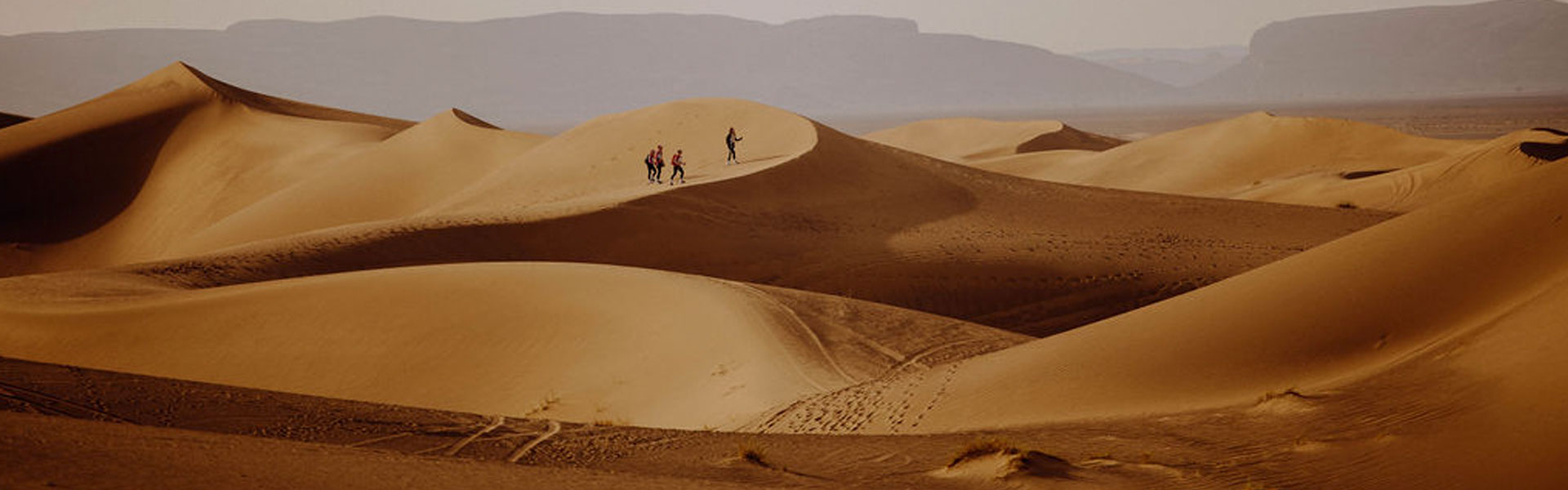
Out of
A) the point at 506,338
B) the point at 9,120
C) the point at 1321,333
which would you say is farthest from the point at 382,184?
the point at 1321,333

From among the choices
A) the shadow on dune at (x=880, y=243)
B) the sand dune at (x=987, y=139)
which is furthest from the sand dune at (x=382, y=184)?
the sand dune at (x=987, y=139)

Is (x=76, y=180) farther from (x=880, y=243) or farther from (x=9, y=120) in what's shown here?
(x=880, y=243)

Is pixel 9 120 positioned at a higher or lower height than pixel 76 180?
higher

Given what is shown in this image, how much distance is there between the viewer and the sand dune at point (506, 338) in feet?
45.8

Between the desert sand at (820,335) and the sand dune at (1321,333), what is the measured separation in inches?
1.5

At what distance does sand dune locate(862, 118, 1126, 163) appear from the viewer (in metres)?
73.1

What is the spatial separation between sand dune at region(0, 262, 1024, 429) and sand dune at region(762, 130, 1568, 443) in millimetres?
2250

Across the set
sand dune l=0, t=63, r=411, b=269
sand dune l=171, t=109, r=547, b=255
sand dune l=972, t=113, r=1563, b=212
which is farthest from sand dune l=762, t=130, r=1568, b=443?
sand dune l=0, t=63, r=411, b=269

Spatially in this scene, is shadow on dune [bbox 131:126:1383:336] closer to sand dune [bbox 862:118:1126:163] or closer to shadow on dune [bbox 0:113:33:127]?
sand dune [bbox 862:118:1126:163]

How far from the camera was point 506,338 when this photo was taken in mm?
15797

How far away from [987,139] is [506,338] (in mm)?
67176

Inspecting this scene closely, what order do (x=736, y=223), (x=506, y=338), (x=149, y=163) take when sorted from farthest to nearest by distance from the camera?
(x=149, y=163), (x=736, y=223), (x=506, y=338)

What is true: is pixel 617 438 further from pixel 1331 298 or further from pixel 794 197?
pixel 794 197

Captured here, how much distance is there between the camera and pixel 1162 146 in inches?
2344
